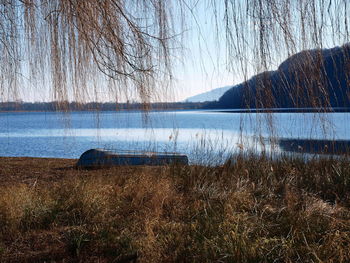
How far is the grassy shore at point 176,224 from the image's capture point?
6.56 feet

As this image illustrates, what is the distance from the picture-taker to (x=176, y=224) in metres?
2.54

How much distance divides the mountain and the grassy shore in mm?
773

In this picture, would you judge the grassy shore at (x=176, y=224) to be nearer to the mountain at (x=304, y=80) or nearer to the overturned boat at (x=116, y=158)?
the mountain at (x=304, y=80)

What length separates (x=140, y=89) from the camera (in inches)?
80.2

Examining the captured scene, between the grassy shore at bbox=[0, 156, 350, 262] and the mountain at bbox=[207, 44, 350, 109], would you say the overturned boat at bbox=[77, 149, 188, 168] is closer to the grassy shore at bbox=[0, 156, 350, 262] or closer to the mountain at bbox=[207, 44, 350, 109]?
the grassy shore at bbox=[0, 156, 350, 262]

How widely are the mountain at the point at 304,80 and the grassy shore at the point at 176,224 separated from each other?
30.4 inches

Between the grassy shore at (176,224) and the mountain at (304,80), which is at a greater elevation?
the mountain at (304,80)

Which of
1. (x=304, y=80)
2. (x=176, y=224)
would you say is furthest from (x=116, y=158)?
(x=304, y=80)

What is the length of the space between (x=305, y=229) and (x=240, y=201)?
847mm

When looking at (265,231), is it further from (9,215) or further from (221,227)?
(9,215)

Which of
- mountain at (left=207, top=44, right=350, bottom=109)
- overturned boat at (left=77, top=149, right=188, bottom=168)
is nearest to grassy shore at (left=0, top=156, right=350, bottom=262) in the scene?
mountain at (left=207, top=44, right=350, bottom=109)

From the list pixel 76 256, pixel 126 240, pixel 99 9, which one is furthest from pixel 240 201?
pixel 99 9

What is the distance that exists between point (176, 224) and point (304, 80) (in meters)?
1.36

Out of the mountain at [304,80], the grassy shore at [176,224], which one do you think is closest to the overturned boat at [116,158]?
the grassy shore at [176,224]
